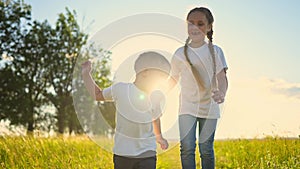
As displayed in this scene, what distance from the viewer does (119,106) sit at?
3973mm

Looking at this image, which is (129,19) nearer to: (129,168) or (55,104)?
(129,168)

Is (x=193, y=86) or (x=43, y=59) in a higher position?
(x=43, y=59)

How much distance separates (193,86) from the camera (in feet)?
16.3

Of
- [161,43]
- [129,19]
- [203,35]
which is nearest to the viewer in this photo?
[129,19]

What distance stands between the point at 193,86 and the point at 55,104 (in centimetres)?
2831

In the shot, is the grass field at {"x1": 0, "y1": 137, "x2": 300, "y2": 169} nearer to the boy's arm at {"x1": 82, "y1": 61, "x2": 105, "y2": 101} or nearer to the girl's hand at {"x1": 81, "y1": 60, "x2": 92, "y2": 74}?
the boy's arm at {"x1": 82, "y1": 61, "x2": 105, "y2": 101}

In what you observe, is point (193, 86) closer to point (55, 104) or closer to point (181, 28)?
point (181, 28)

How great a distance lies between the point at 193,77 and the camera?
16.3 ft

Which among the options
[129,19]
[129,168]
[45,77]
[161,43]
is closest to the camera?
[129,168]

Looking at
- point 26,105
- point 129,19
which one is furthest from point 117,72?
point 26,105

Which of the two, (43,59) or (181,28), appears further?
(43,59)

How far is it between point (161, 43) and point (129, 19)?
0.47 meters

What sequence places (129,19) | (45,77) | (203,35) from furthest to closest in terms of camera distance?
(45,77) < (203,35) < (129,19)

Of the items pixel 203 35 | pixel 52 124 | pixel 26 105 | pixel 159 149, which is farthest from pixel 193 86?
pixel 52 124
